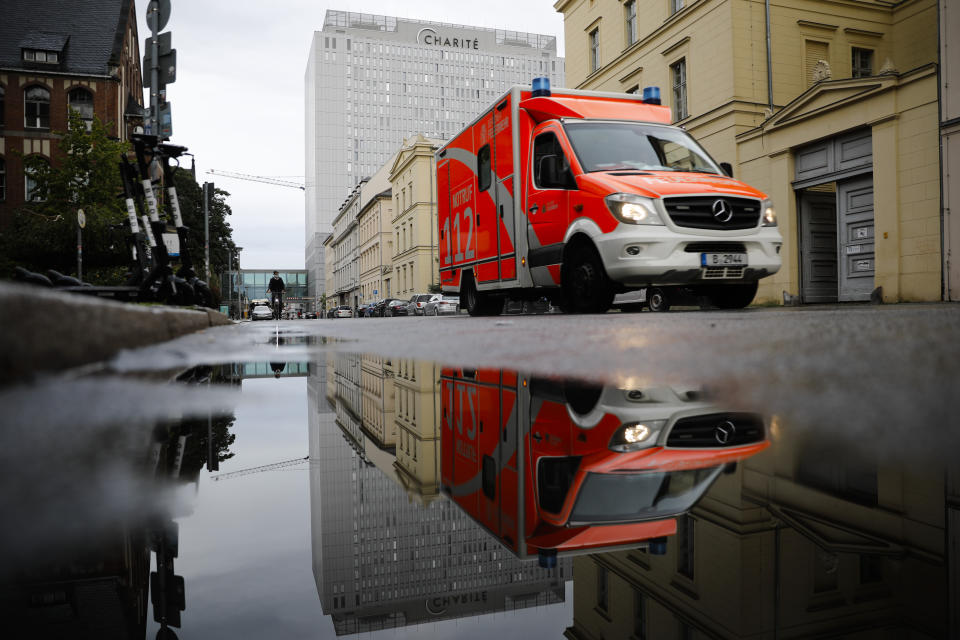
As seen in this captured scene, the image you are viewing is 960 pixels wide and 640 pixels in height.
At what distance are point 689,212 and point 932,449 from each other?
7.13 m

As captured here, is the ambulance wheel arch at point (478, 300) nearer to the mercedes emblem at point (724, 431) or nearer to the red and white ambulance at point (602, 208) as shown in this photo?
the red and white ambulance at point (602, 208)

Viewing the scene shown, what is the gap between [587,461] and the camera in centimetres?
129

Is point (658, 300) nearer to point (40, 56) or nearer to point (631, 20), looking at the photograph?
point (631, 20)

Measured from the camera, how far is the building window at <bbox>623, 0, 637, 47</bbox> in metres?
24.3

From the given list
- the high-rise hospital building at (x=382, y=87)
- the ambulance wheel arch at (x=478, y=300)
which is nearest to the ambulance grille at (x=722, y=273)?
the ambulance wheel arch at (x=478, y=300)

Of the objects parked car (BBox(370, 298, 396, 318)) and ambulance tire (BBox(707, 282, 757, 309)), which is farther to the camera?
parked car (BBox(370, 298, 396, 318))

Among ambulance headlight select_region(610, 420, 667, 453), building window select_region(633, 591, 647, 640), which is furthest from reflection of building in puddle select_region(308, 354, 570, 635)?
ambulance headlight select_region(610, 420, 667, 453)

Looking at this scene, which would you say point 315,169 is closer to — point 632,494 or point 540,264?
point 540,264

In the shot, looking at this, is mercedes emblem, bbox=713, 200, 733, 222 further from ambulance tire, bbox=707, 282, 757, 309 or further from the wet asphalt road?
the wet asphalt road

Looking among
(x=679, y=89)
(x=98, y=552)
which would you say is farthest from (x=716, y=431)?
(x=679, y=89)

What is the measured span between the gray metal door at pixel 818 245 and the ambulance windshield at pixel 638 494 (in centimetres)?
1727

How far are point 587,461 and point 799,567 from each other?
50 centimetres

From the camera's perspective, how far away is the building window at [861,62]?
21281 millimetres

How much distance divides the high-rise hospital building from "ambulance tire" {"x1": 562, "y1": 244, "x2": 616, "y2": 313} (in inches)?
4568
